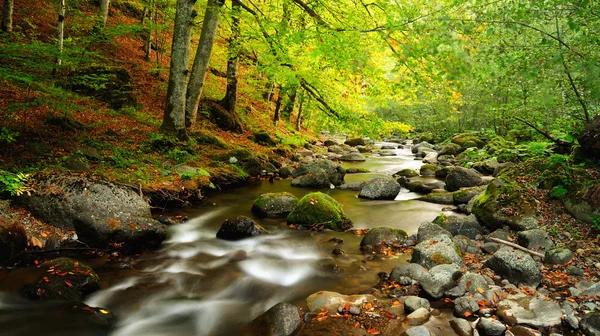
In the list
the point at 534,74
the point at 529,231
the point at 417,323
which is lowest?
the point at 417,323

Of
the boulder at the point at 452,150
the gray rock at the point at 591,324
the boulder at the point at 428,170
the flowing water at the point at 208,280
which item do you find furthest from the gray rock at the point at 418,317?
the boulder at the point at 452,150

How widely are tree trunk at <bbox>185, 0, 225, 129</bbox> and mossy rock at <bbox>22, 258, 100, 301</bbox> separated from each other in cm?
739

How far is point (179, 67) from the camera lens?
10039mm

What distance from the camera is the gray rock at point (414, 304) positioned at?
4.46m

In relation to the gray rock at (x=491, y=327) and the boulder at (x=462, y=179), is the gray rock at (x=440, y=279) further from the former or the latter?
the boulder at (x=462, y=179)

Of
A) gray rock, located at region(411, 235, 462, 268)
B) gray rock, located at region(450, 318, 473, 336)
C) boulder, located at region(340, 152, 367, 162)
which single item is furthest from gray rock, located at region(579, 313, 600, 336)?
boulder, located at region(340, 152, 367, 162)

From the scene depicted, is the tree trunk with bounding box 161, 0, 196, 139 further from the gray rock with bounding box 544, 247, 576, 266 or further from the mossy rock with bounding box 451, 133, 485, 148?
the mossy rock with bounding box 451, 133, 485, 148

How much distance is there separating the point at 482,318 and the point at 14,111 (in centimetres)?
1087

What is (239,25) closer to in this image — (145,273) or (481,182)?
(145,273)

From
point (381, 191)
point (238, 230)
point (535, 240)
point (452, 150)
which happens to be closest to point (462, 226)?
point (535, 240)

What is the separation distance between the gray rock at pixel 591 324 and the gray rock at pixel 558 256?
1.75 metres

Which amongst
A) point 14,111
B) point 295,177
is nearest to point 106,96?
point 14,111

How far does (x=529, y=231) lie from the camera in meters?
6.41

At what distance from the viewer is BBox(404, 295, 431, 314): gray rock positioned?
4465mm
